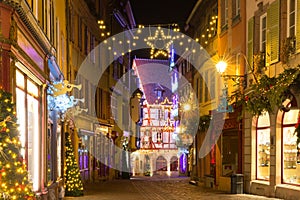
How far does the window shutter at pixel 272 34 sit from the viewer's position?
17.4m

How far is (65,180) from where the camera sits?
771 inches

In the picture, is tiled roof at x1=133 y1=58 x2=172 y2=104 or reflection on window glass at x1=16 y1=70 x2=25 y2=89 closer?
reflection on window glass at x1=16 y1=70 x2=25 y2=89

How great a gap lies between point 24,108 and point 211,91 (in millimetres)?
18265

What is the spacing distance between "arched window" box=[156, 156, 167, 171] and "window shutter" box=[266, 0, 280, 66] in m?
42.7

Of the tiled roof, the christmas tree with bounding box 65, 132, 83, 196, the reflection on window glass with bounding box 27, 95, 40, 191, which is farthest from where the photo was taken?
the tiled roof

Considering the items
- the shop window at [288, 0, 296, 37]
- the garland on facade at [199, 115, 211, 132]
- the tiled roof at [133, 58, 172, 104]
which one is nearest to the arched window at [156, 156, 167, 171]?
the tiled roof at [133, 58, 172, 104]

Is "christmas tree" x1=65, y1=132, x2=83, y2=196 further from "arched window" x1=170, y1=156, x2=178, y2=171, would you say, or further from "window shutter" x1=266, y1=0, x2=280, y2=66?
"arched window" x1=170, y1=156, x2=178, y2=171

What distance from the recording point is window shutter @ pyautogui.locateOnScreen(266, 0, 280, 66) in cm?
1742

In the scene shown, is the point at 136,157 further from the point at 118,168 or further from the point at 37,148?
the point at 37,148

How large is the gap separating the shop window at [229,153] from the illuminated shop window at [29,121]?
37.1 ft

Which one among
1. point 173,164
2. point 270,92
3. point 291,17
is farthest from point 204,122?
point 173,164

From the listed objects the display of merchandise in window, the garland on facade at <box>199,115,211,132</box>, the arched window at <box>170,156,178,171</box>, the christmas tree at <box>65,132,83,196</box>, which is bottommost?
the arched window at <box>170,156,178,171</box>

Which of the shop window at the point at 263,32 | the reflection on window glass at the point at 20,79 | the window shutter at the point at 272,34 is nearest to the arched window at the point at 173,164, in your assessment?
the shop window at the point at 263,32

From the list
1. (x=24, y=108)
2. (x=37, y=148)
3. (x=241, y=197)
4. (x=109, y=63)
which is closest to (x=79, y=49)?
(x=109, y=63)
